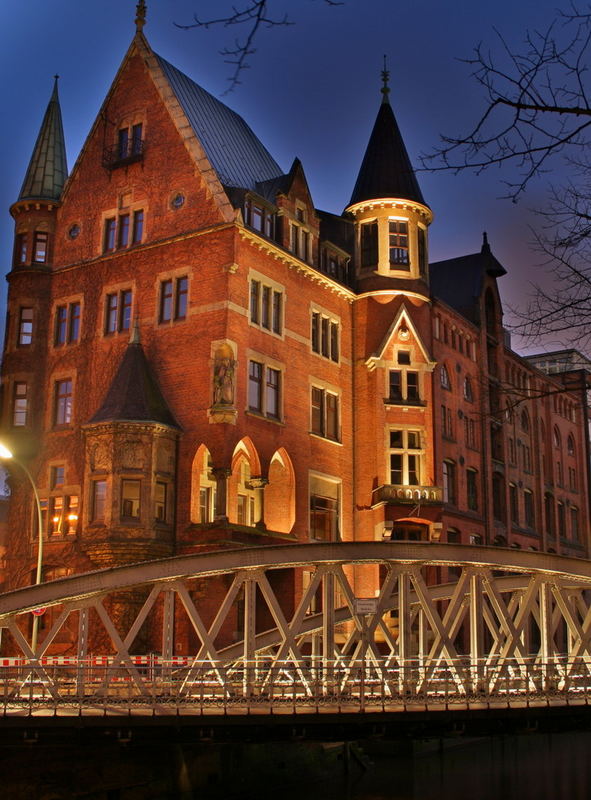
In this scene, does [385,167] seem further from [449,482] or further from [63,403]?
[63,403]

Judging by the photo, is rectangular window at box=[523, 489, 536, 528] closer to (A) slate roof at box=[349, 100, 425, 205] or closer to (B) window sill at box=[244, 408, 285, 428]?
(A) slate roof at box=[349, 100, 425, 205]

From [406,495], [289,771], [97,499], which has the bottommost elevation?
[289,771]

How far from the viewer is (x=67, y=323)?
4394cm

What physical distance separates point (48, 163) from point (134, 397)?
45.5ft

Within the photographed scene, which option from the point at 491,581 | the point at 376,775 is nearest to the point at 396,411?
the point at 376,775

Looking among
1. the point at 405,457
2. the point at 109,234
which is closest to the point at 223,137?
the point at 109,234

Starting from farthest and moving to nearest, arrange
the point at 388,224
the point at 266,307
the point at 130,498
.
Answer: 1. the point at 388,224
2. the point at 266,307
3. the point at 130,498

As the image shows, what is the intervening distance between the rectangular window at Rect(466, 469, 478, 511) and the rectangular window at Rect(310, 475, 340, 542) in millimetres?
10469

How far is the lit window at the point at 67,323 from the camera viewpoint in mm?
43594

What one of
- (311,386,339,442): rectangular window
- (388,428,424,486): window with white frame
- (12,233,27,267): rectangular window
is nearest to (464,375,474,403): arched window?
(388,428,424,486): window with white frame

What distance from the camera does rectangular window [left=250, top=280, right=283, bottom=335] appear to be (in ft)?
Result: 133

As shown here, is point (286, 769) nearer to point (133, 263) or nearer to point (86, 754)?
point (86, 754)

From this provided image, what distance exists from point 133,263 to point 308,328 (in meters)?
7.65

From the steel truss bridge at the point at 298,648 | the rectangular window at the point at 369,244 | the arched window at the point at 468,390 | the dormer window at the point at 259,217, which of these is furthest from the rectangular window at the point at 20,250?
the arched window at the point at 468,390
